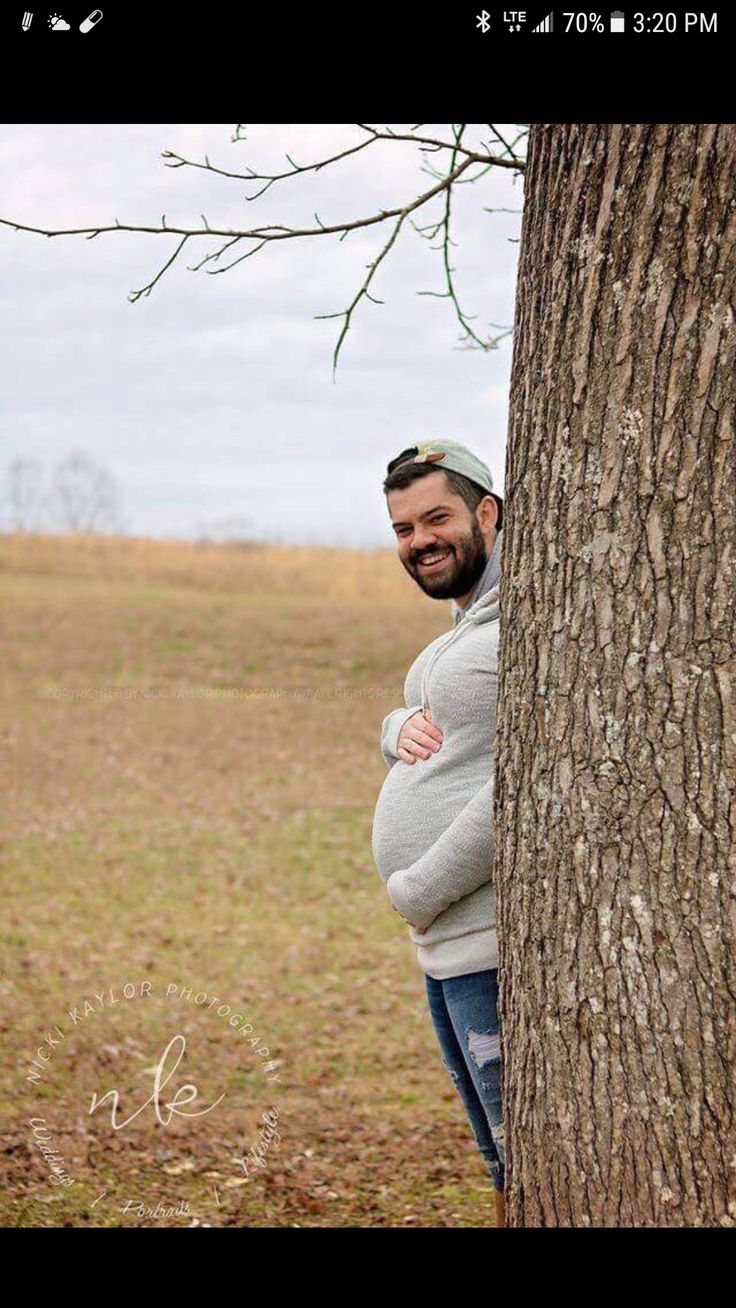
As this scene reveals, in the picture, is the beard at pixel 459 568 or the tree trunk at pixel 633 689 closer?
the tree trunk at pixel 633 689

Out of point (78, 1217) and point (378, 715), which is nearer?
point (78, 1217)

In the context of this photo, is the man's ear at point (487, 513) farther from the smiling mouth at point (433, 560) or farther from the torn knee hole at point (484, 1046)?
the torn knee hole at point (484, 1046)

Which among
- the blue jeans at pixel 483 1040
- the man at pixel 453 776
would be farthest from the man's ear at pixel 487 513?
the blue jeans at pixel 483 1040

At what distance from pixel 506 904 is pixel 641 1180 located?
1.79 ft

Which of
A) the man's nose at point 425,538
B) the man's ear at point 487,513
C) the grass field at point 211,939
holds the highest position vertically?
the man's ear at point 487,513

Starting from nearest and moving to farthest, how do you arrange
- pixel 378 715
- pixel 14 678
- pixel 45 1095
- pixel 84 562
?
pixel 45 1095 < pixel 378 715 < pixel 14 678 < pixel 84 562

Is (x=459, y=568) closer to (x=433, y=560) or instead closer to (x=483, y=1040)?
(x=433, y=560)

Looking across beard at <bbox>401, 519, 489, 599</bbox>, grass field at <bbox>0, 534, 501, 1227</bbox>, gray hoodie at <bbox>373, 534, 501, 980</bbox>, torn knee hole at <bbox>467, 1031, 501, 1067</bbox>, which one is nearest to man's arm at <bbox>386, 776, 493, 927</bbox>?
gray hoodie at <bbox>373, 534, 501, 980</bbox>

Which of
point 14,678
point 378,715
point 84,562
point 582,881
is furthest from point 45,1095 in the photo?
point 84,562

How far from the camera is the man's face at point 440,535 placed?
2.93 m

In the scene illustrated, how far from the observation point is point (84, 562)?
24.8m

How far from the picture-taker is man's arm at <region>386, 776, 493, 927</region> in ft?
8.63
